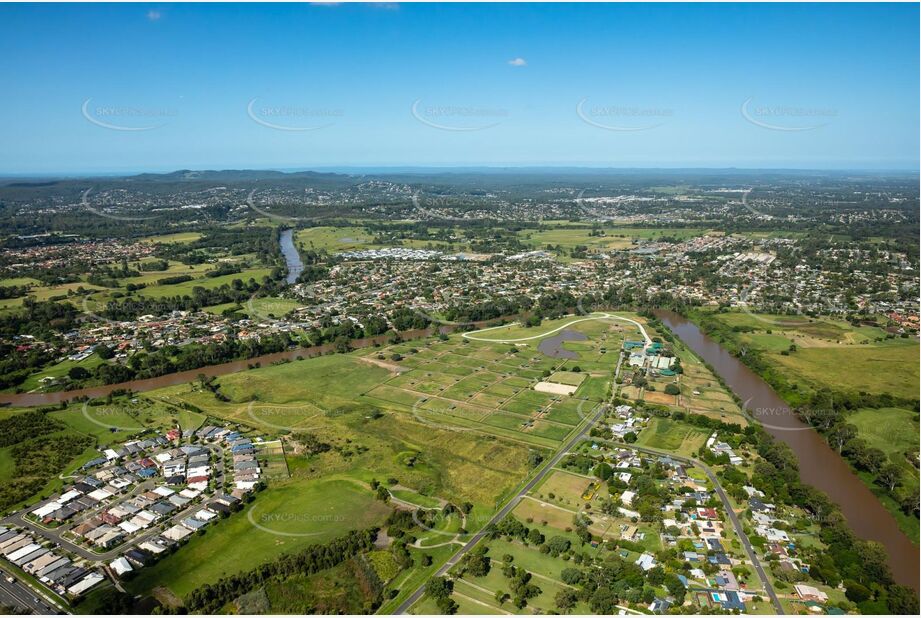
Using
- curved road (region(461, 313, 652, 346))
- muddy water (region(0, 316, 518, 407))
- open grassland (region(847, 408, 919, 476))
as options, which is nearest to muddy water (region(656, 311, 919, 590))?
open grassland (region(847, 408, 919, 476))

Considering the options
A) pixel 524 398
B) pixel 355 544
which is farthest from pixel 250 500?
pixel 524 398

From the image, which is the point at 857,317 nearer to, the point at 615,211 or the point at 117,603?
the point at 117,603

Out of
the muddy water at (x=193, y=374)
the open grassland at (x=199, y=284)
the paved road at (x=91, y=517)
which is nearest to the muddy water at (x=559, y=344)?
the muddy water at (x=193, y=374)

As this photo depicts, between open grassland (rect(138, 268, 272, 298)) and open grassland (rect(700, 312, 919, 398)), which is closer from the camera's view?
open grassland (rect(700, 312, 919, 398))

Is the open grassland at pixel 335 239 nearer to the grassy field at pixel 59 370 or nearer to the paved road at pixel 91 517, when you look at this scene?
the grassy field at pixel 59 370

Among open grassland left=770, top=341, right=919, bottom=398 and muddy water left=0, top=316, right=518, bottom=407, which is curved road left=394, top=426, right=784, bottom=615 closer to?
open grassland left=770, top=341, right=919, bottom=398

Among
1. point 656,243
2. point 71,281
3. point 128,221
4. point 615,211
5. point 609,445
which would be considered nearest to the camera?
point 609,445

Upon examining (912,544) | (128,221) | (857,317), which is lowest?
(912,544)
